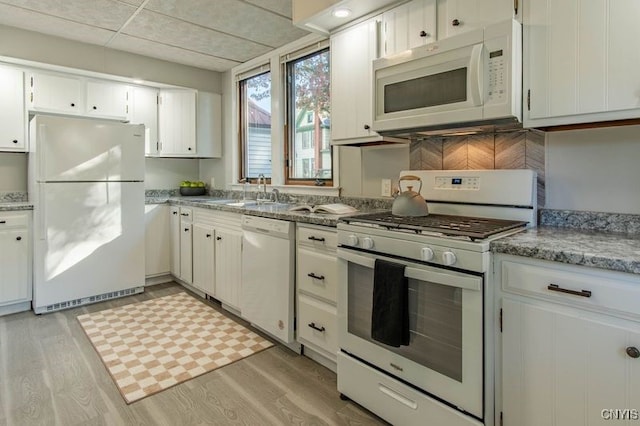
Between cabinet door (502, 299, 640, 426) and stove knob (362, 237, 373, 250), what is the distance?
61 cm

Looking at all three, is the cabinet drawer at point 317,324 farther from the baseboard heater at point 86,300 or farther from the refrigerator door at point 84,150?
the refrigerator door at point 84,150

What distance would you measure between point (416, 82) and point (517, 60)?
486 mm

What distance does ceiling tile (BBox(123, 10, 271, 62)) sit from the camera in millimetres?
3131

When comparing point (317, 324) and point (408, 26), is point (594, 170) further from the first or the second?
point (317, 324)

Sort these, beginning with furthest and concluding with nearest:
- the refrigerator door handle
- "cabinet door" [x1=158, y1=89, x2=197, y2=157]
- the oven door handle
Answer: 1. "cabinet door" [x1=158, y1=89, x2=197, y2=157]
2. the refrigerator door handle
3. the oven door handle

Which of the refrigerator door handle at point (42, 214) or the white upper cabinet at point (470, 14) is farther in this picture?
the refrigerator door handle at point (42, 214)

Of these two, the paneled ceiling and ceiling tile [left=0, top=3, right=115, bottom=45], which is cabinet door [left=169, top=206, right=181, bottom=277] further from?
ceiling tile [left=0, top=3, right=115, bottom=45]

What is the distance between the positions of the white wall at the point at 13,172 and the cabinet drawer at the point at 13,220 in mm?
525

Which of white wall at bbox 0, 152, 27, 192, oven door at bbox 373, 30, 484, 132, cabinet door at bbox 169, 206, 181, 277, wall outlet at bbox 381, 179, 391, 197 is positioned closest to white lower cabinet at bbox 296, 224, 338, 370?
wall outlet at bbox 381, 179, 391, 197

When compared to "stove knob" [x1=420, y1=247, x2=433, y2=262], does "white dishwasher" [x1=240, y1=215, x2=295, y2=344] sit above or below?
below

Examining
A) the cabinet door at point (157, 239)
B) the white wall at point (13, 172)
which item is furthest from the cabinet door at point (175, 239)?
the white wall at point (13, 172)

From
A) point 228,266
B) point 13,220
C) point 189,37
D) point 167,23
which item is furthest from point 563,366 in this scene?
point 13,220

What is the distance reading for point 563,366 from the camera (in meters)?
1.30

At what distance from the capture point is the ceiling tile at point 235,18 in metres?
2.82
